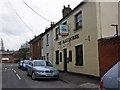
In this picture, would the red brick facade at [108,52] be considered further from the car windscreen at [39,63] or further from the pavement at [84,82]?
the car windscreen at [39,63]

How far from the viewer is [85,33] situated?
18469 millimetres

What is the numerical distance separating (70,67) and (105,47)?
7.71 meters

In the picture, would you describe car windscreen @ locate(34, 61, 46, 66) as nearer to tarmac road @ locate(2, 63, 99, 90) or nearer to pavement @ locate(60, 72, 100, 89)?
tarmac road @ locate(2, 63, 99, 90)

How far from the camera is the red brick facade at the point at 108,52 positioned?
13.8 m

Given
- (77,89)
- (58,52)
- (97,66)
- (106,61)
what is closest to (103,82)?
(77,89)

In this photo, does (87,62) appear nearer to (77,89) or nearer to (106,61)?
(106,61)

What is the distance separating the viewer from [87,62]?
1798 centimetres

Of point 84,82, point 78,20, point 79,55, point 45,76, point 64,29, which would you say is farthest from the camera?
point 64,29

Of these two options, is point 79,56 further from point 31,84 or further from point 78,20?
point 31,84

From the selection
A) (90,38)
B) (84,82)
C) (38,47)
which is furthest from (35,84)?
(38,47)

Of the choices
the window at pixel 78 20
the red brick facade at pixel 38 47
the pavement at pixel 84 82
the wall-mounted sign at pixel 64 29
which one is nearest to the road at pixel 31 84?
the pavement at pixel 84 82

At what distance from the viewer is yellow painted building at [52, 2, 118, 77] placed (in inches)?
642

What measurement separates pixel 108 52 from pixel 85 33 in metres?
4.23

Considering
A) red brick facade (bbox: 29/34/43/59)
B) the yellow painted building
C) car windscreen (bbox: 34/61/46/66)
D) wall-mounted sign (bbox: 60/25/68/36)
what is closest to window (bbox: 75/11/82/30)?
the yellow painted building
